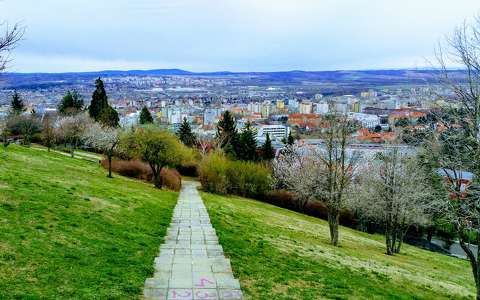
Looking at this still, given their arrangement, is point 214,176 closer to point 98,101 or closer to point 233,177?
point 233,177

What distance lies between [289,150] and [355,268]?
36.8 meters

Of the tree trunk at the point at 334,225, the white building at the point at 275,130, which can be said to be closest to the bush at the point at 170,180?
the tree trunk at the point at 334,225

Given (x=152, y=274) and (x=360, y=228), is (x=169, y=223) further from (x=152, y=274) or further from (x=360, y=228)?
(x=360, y=228)

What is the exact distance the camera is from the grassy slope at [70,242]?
29.1 feet

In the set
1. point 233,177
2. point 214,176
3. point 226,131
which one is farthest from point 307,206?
point 226,131

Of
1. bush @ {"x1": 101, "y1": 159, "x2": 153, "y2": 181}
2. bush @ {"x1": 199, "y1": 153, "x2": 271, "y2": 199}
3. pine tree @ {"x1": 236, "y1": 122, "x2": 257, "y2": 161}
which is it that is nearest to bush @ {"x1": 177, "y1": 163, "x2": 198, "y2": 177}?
pine tree @ {"x1": 236, "y1": 122, "x2": 257, "y2": 161}

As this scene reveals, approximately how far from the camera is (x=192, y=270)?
1108 centimetres

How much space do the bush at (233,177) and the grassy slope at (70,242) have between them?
2223 centimetres

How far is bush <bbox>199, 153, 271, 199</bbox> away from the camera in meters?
41.7

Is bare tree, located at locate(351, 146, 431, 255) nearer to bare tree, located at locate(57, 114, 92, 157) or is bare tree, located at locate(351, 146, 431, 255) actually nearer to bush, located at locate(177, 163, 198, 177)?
bush, located at locate(177, 163, 198, 177)

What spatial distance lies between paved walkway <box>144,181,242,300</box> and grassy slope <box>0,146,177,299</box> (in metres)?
0.35

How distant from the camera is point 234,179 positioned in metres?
43.5

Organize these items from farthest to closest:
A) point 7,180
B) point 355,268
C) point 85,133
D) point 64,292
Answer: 1. point 85,133
2. point 7,180
3. point 355,268
4. point 64,292

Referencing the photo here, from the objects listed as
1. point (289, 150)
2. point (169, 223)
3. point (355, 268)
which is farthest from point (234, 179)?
point (355, 268)
